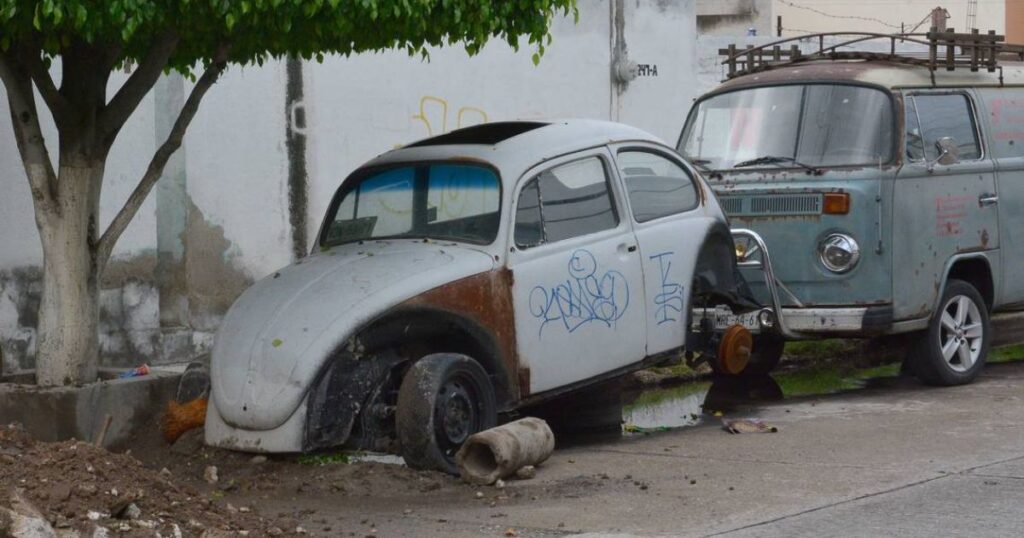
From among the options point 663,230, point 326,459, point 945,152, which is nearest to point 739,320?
point 663,230

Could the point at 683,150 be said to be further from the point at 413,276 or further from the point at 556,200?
the point at 413,276

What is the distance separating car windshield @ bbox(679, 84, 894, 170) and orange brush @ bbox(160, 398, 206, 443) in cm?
457

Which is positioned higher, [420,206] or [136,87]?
[136,87]

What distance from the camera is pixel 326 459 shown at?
8227mm

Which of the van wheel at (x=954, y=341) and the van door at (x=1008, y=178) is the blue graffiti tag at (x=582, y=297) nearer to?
the van wheel at (x=954, y=341)

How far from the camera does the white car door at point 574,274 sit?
8.92 m

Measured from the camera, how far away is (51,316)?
917cm

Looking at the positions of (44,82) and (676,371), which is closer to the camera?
(44,82)

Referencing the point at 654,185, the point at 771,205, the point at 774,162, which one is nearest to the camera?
the point at 654,185

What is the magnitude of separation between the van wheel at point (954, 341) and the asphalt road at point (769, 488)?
1035 millimetres

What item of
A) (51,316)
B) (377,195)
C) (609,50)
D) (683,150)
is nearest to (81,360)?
(51,316)

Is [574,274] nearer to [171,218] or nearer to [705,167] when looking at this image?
[705,167]

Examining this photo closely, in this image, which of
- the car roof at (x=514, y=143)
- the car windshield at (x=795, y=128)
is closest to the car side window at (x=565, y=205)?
the car roof at (x=514, y=143)

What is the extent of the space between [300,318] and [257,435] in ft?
2.12
